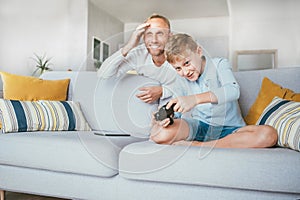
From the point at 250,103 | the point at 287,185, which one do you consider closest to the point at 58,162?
the point at 287,185

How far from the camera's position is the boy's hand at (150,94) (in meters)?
1.51

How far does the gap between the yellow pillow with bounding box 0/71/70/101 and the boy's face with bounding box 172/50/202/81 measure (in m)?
1.20

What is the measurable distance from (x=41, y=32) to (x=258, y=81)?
400 cm

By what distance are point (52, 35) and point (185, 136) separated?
4245 mm

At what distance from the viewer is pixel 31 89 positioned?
210cm

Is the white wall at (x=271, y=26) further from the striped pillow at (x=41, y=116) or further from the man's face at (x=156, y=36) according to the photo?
the man's face at (x=156, y=36)

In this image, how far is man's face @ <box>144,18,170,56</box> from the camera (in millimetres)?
1145

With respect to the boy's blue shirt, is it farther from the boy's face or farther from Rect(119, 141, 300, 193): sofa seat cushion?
Rect(119, 141, 300, 193): sofa seat cushion

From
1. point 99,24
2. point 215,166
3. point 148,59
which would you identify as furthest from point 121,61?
point 99,24

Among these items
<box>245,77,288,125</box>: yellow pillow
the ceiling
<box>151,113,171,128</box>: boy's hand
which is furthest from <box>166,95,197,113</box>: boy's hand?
the ceiling

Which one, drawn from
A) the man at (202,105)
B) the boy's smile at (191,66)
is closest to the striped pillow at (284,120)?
the man at (202,105)

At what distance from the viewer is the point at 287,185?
1.12 m

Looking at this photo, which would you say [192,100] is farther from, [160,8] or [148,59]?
[160,8]

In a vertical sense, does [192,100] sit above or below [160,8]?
below
